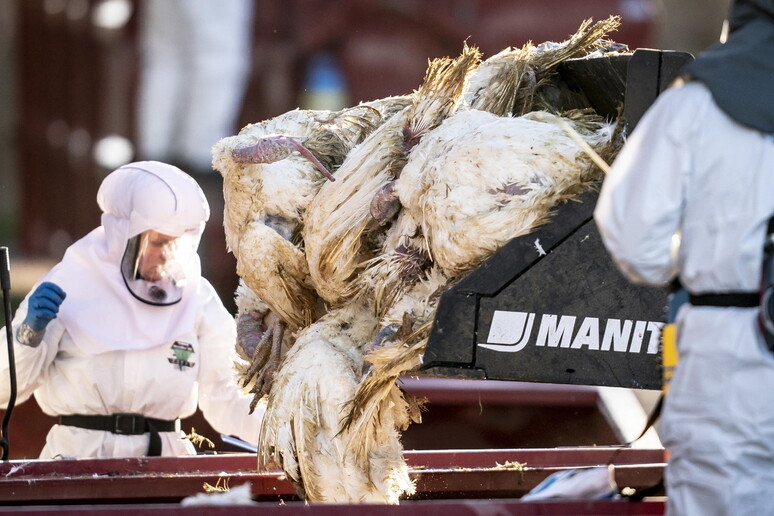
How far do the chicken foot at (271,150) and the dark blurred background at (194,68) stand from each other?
4089mm

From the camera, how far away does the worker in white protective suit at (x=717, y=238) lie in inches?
79.0

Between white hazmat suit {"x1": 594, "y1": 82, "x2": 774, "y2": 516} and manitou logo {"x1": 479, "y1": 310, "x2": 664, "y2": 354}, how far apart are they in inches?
26.7

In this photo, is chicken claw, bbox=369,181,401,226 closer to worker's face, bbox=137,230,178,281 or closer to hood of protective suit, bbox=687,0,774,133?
hood of protective suit, bbox=687,0,774,133

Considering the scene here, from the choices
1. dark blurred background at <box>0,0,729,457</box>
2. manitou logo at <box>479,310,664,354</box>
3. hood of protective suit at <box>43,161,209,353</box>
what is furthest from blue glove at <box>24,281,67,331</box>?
dark blurred background at <box>0,0,729,457</box>

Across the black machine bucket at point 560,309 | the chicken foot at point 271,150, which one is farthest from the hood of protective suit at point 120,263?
the black machine bucket at point 560,309

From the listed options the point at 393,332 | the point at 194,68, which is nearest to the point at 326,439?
the point at 393,332

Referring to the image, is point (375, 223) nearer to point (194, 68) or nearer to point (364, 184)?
point (364, 184)

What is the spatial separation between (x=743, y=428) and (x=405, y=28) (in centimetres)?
602

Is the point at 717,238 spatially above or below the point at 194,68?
above

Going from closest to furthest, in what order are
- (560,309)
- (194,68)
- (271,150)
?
(560,309) → (271,150) → (194,68)

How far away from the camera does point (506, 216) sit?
2.72 meters

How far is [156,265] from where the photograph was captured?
14.9 ft

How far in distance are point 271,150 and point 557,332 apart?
3.86 feet

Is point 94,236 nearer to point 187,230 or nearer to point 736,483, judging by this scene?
point 187,230
